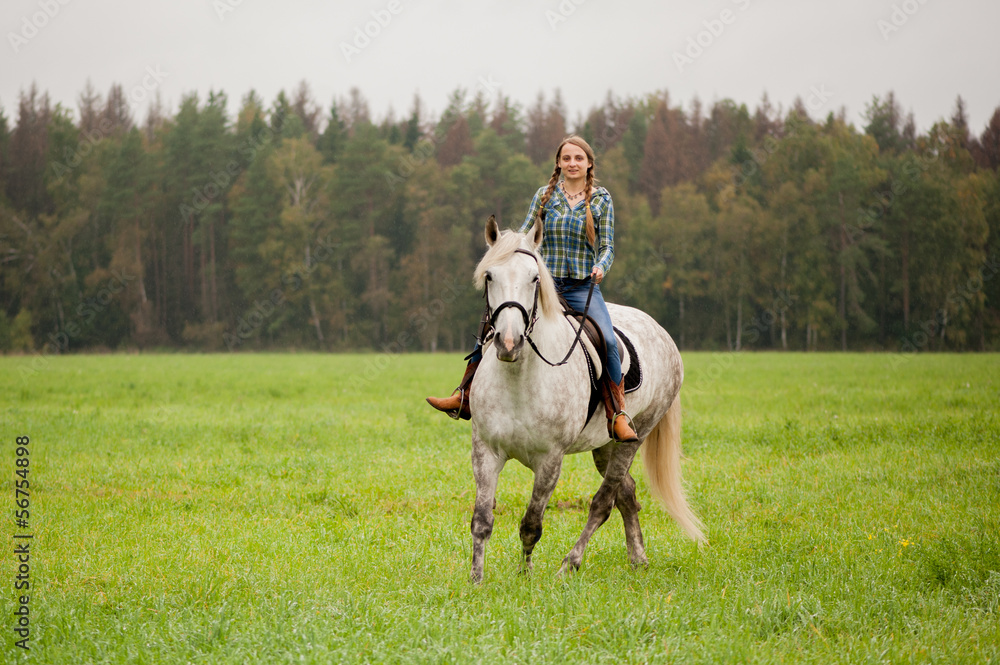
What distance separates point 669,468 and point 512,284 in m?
3.24

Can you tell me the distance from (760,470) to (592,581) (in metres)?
5.31

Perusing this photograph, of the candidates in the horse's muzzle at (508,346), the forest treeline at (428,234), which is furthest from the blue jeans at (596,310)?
the forest treeline at (428,234)

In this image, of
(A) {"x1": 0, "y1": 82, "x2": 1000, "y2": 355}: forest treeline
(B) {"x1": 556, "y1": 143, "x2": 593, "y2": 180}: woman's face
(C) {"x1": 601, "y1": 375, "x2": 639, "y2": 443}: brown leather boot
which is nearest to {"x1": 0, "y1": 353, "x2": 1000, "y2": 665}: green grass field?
(C) {"x1": 601, "y1": 375, "x2": 639, "y2": 443}: brown leather boot

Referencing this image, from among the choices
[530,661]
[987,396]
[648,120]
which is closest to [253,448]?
[530,661]

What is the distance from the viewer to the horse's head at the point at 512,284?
15.6ft

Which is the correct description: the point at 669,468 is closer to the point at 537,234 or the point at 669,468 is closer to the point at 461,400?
the point at 461,400

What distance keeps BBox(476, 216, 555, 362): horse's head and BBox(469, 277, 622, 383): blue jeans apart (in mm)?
888

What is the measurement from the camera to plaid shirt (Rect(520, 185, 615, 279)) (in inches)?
239

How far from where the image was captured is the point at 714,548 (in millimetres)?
6746

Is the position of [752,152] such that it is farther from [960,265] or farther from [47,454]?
[47,454]

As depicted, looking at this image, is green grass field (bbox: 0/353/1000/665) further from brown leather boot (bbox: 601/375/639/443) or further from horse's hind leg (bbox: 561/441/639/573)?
brown leather boot (bbox: 601/375/639/443)

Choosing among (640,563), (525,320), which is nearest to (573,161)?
(525,320)

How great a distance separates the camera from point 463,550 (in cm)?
659

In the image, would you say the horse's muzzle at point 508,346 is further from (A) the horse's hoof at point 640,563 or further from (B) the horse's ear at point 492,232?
(A) the horse's hoof at point 640,563
